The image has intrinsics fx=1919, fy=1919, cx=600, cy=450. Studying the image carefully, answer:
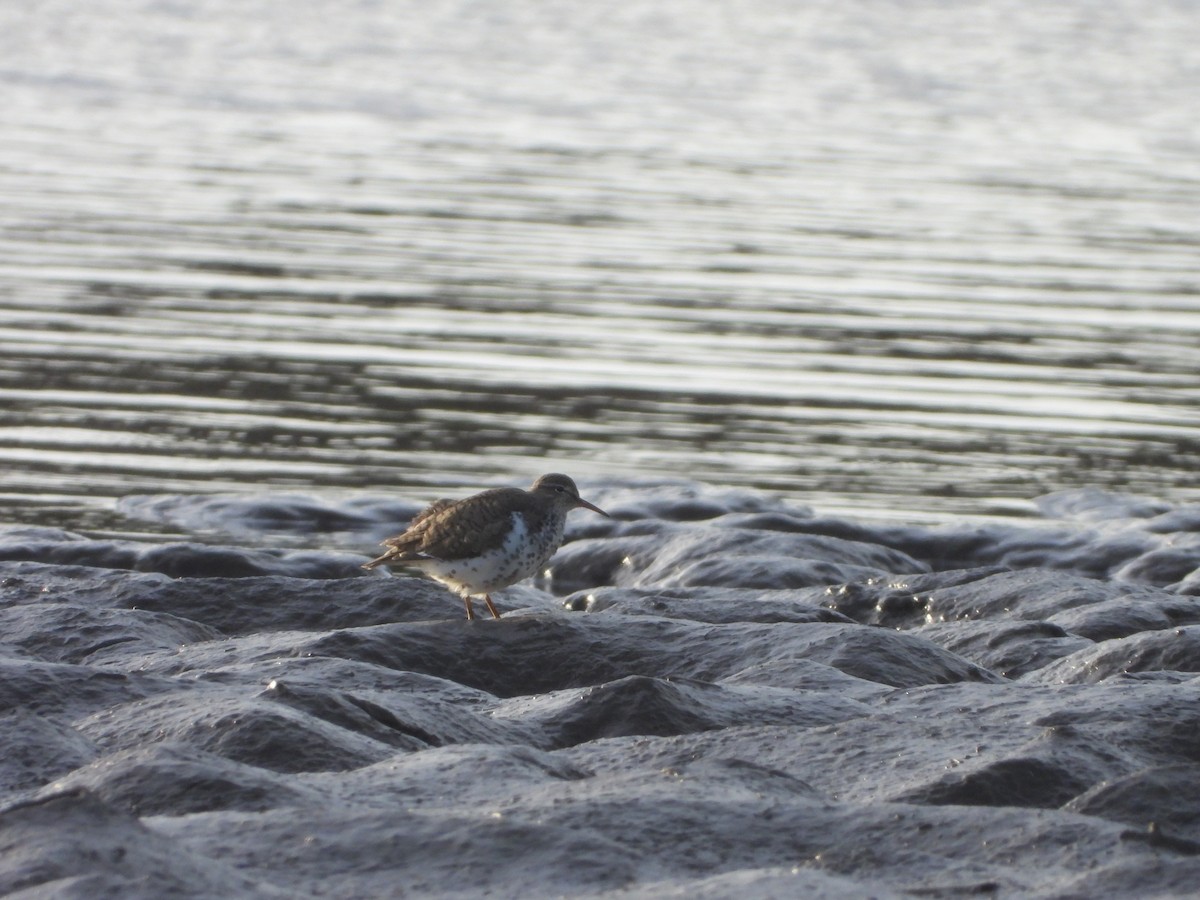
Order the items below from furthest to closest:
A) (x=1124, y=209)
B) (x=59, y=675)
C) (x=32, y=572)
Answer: (x=1124, y=209), (x=32, y=572), (x=59, y=675)

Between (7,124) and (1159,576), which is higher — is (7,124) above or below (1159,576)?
above

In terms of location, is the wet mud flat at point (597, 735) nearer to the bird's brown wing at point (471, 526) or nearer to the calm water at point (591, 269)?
the bird's brown wing at point (471, 526)

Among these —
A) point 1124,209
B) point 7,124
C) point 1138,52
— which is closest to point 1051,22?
point 1138,52

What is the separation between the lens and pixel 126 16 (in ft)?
124

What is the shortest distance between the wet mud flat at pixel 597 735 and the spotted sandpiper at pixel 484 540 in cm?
21

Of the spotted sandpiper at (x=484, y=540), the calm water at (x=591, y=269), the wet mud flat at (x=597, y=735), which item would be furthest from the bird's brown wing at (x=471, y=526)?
the calm water at (x=591, y=269)

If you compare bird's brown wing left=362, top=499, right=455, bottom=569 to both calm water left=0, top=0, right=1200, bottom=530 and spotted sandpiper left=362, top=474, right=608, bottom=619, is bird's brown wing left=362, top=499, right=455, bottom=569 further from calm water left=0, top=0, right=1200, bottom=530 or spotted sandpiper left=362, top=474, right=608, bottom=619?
calm water left=0, top=0, right=1200, bottom=530

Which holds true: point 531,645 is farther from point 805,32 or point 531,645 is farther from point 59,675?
point 805,32

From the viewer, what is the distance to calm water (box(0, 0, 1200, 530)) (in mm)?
13680

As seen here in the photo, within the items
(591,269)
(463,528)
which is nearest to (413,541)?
(463,528)

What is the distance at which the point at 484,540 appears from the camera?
8.19 m

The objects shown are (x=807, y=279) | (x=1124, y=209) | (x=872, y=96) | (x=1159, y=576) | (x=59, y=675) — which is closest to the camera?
(x=59, y=675)

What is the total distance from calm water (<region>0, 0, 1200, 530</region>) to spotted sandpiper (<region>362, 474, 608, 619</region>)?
3726mm

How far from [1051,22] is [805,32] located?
17.7 ft
